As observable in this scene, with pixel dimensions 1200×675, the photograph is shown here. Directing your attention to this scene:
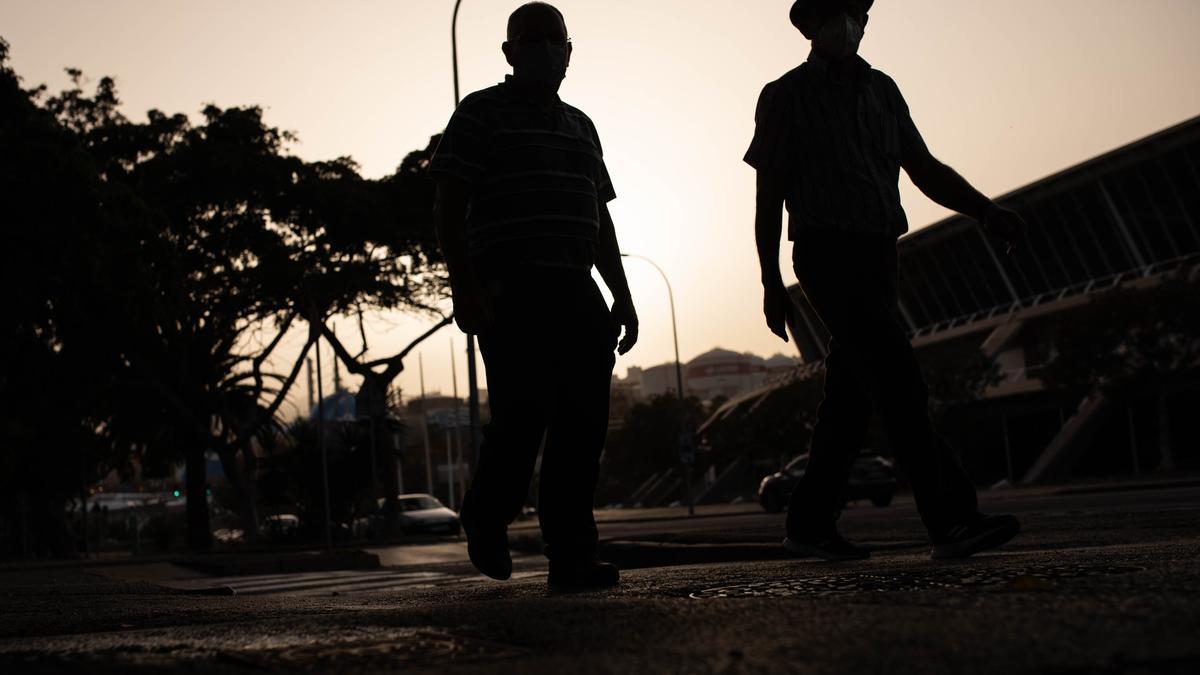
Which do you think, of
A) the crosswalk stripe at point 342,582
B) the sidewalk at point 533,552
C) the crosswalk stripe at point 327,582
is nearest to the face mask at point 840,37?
the sidewalk at point 533,552

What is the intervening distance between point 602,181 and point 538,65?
1.70 feet

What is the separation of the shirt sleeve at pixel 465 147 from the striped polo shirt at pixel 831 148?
3.59 feet

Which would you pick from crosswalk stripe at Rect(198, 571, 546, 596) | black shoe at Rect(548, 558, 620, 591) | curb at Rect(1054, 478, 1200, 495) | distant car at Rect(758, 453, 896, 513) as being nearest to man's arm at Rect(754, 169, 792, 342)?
black shoe at Rect(548, 558, 620, 591)

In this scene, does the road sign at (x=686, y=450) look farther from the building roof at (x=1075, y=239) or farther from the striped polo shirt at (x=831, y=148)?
the striped polo shirt at (x=831, y=148)

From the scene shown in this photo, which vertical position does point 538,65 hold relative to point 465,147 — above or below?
above

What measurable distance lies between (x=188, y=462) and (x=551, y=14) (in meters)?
32.3

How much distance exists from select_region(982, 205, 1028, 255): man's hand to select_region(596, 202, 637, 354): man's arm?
1295 mm

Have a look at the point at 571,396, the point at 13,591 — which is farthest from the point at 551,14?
the point at 13,591

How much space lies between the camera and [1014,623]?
2.23 meters

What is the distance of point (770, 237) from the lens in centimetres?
503

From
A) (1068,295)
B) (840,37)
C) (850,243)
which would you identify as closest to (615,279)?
(850,243)

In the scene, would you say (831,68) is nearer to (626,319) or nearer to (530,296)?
(626,319)

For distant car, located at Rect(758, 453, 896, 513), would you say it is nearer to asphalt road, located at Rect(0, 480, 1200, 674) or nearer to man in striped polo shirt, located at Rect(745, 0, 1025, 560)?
man in striped polo shirt, located at Rect(745, 0, 1025, 560)

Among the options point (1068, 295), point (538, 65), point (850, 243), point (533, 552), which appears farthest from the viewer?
point (1068, 295)
